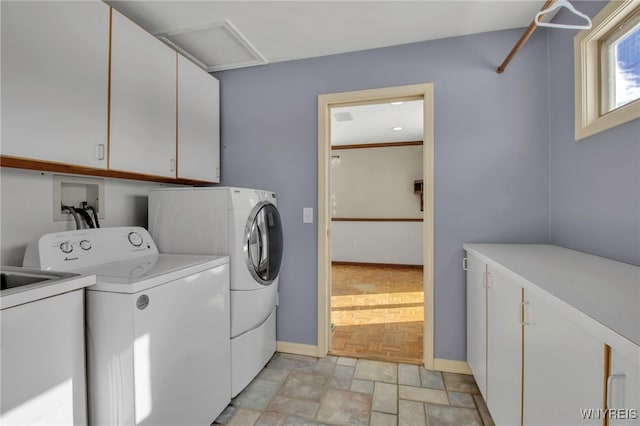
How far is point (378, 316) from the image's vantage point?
310 centimetres

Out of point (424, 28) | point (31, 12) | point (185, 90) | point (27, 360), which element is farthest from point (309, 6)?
point (27, 360)

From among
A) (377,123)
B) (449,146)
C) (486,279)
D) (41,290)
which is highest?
(377,123)

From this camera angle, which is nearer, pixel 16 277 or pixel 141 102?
pixel 16 277

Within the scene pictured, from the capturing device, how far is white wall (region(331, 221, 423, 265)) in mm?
5531

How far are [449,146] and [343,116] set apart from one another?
7.15ft

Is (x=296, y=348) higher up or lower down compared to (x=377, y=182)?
lower down

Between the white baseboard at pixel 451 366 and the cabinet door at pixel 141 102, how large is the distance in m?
2.32

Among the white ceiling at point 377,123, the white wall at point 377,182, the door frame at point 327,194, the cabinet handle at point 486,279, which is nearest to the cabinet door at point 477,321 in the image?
the cabinet handle at point 486,279

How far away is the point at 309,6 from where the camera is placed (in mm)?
1727

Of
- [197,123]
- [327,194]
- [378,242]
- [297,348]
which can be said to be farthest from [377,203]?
[197,123]

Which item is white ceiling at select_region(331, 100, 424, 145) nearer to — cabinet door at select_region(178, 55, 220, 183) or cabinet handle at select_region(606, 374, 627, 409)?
cabinet door at select_region(178, 55, 220, 183)

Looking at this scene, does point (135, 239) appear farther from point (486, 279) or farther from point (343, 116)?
point (343, 116)

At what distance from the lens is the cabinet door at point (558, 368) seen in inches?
27.6

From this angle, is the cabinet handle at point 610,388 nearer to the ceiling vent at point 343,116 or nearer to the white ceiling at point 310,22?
the white ceiling at point 310,22
